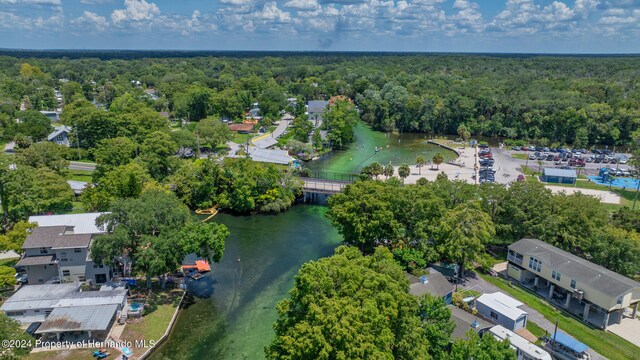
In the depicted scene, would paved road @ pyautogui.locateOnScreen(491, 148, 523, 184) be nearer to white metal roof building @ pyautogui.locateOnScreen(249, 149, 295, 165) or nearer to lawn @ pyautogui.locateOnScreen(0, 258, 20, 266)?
white metal roof building @ pyautogui.locateOnScreen(249, 149, 295, 165)

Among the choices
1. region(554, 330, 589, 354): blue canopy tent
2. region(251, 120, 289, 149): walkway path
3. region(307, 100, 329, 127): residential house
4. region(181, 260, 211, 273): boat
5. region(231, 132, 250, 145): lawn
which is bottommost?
region(181, 260, 211, 273): boat

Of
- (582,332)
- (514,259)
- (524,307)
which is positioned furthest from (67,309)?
(582,332)

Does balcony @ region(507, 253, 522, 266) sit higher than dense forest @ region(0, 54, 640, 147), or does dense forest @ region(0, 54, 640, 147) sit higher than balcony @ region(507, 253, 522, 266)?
dense forest @ region(0, 54, 640, 147)

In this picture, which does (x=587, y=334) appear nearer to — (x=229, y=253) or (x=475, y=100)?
(x=229, y=253)

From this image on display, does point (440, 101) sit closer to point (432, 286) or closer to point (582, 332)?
point (432, 286)

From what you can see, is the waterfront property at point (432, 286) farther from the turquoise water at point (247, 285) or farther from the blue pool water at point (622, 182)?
the blue pool water at point (622, 182)

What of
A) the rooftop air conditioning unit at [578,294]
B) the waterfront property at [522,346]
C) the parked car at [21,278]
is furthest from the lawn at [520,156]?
the parked car at [21,278]

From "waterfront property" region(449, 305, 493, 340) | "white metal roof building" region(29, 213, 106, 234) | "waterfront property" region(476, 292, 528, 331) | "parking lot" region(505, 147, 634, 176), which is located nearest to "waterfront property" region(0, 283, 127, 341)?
"white metal roof building" region(29, 213, 106, 234)
